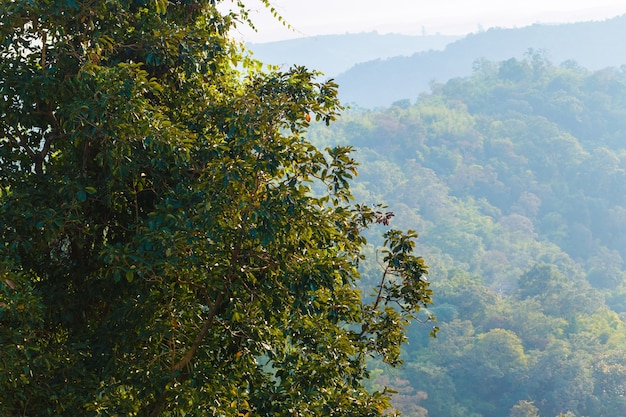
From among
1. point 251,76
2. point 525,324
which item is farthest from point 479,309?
point 251,76

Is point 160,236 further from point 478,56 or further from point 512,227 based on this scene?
point 478,56

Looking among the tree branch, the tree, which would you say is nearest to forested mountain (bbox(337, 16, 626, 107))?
the tree

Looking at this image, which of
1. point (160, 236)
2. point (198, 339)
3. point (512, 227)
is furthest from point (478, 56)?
point (160, 236)

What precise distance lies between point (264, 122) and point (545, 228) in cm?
8120

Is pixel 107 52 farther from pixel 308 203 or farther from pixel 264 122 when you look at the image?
pixel 308 203

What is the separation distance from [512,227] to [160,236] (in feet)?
256

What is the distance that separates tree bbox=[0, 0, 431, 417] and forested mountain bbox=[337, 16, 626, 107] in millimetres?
151774

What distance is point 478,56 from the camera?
556 feet

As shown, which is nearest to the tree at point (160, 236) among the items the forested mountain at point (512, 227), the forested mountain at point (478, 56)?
the forested mountain at point (512, 227)

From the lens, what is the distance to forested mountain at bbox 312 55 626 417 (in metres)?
39.6

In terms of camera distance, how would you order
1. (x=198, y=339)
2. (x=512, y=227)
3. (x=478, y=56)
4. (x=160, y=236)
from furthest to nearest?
(x=478, y=56), (x=512, y=227), (x=198, y=339), (x=160, y=236)

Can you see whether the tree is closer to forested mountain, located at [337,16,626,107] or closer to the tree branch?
the tree branch

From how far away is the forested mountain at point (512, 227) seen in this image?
3959cm

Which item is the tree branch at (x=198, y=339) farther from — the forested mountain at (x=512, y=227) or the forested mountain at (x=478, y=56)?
the forested mountain at (x=478, y=56)
